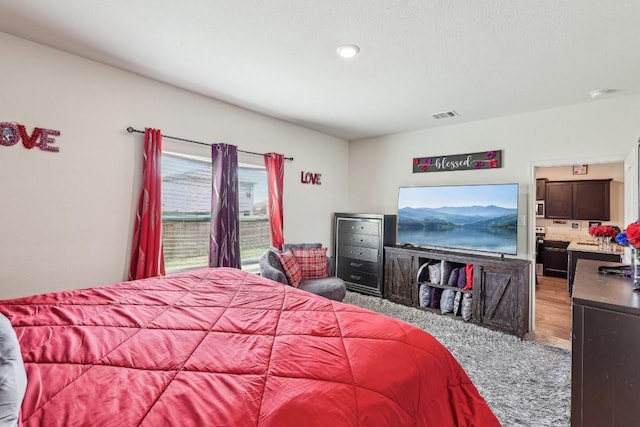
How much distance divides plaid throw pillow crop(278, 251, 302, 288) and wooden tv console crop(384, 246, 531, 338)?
1.60 m

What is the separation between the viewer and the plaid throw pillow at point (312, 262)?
3734 millimetres

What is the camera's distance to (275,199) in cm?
396

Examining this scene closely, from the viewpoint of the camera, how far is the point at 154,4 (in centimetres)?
183

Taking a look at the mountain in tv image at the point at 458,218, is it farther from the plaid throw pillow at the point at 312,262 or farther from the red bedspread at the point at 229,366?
the red bedspread at the point at 229,366

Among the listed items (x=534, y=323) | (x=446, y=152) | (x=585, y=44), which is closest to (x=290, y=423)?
(x=585, y=44)

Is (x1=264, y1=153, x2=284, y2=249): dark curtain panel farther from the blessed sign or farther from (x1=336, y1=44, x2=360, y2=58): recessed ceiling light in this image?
the blessed sign

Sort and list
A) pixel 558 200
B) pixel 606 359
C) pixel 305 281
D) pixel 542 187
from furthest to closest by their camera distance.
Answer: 1. pixel 542 187
2. pixel 558 200
3. pixel 305 281
4. pixel 606 359

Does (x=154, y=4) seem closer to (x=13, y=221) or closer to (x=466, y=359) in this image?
(x=13, y=221)

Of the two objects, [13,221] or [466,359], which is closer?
[13,221]

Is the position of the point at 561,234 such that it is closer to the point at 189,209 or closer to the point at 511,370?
the point at 511,370

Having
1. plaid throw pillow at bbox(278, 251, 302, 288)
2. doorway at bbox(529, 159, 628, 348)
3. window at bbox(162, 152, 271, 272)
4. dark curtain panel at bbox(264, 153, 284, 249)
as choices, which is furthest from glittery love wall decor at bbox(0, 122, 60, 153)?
doorway at bbox(529, 159, 628, 348)

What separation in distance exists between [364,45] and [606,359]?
2.35 m

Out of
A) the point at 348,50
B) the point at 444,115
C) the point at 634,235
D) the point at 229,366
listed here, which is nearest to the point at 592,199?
the point at 444,115

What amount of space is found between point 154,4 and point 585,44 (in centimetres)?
290
